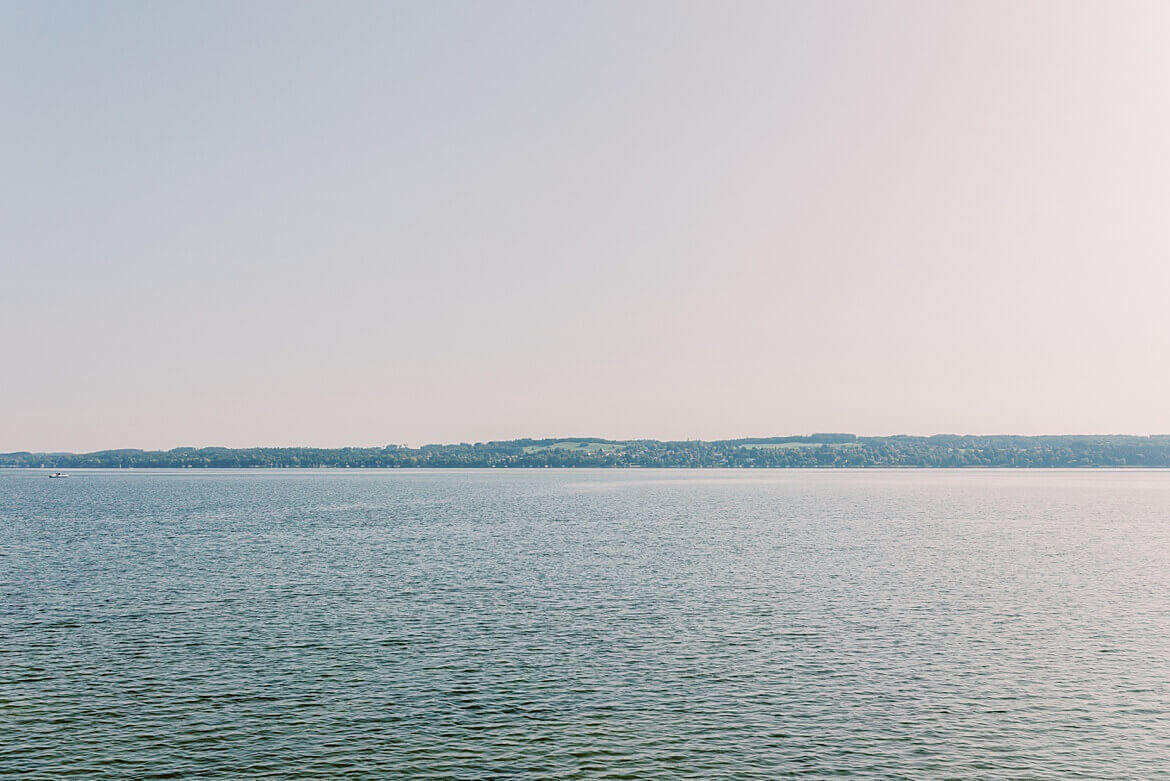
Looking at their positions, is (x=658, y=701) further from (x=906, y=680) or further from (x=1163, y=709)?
(x=1163, y=709)

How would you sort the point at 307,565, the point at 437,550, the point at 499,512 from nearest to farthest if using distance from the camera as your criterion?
the point at 307,565, the point at 437,550, the point at 499,512

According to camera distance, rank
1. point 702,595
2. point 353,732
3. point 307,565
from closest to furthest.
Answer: point 353,732 → point 702,595 → point 307,565

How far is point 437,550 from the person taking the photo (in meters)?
88.6

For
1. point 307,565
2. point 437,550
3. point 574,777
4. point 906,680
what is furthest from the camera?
point 437,550

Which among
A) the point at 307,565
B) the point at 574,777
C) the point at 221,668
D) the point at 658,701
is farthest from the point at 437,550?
the point at 574,777

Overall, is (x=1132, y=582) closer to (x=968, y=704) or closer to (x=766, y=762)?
(x=968, y=704)

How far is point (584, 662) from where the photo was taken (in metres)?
41.2

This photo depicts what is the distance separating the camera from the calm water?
2962cm

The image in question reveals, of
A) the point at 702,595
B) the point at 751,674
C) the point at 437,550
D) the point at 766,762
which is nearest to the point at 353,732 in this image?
the point at 766,762

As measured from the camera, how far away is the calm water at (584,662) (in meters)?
29.6

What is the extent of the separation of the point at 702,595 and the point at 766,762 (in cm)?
3159

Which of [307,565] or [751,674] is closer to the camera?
[751,674]

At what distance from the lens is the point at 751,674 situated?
39406 millimetres

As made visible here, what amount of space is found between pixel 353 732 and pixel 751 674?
16.5 m
